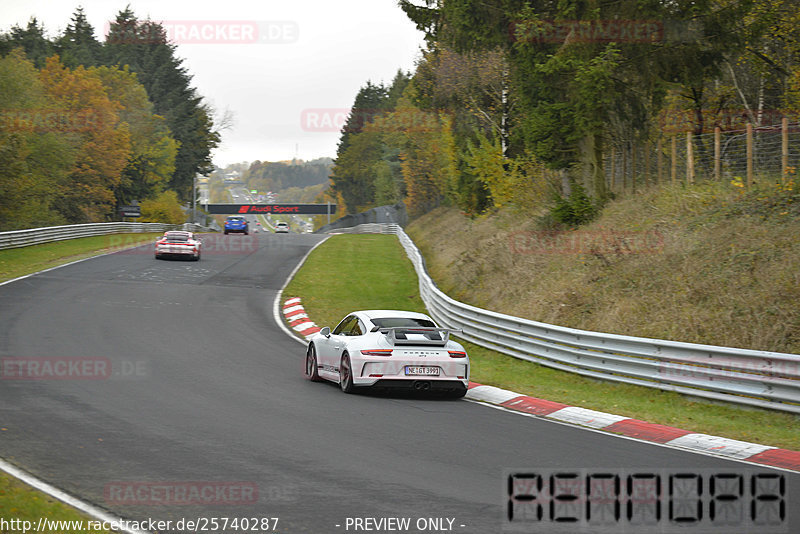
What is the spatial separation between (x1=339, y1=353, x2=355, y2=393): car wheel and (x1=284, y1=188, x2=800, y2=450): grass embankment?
281 centimetres

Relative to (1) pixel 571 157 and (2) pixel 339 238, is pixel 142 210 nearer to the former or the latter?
(2) pixel 339 238

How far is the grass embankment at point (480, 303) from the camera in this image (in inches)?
428

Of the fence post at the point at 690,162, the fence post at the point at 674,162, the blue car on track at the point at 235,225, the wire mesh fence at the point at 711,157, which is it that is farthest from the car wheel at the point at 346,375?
the blue car on track at the point at 235,225

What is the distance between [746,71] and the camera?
31.0 m

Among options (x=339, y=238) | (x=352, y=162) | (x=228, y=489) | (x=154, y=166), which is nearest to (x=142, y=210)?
(x=154, y=166)

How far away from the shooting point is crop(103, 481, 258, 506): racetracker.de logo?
6.34m

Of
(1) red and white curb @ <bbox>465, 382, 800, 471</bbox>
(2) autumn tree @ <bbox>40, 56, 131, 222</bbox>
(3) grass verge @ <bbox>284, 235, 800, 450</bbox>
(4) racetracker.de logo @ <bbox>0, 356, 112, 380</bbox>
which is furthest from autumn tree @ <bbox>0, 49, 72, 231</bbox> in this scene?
(1) red and white curb @ <bbox>465, 382, 800, 471</bbox>

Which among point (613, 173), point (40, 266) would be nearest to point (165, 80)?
point (40, 266)

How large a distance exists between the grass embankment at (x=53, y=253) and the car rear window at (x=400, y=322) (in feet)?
65.5

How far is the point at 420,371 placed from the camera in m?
12.0

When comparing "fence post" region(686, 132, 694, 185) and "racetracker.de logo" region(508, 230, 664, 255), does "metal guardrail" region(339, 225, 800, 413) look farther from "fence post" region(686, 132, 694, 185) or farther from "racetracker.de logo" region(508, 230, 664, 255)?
"fence post" region(686, 132, 694, 185)

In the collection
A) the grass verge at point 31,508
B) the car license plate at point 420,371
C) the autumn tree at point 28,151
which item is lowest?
the car license plate at point 420,371

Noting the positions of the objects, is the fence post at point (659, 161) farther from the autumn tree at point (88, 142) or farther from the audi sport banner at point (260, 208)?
the audi sport banner at point (260, 208)

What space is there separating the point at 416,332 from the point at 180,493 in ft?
20.8
